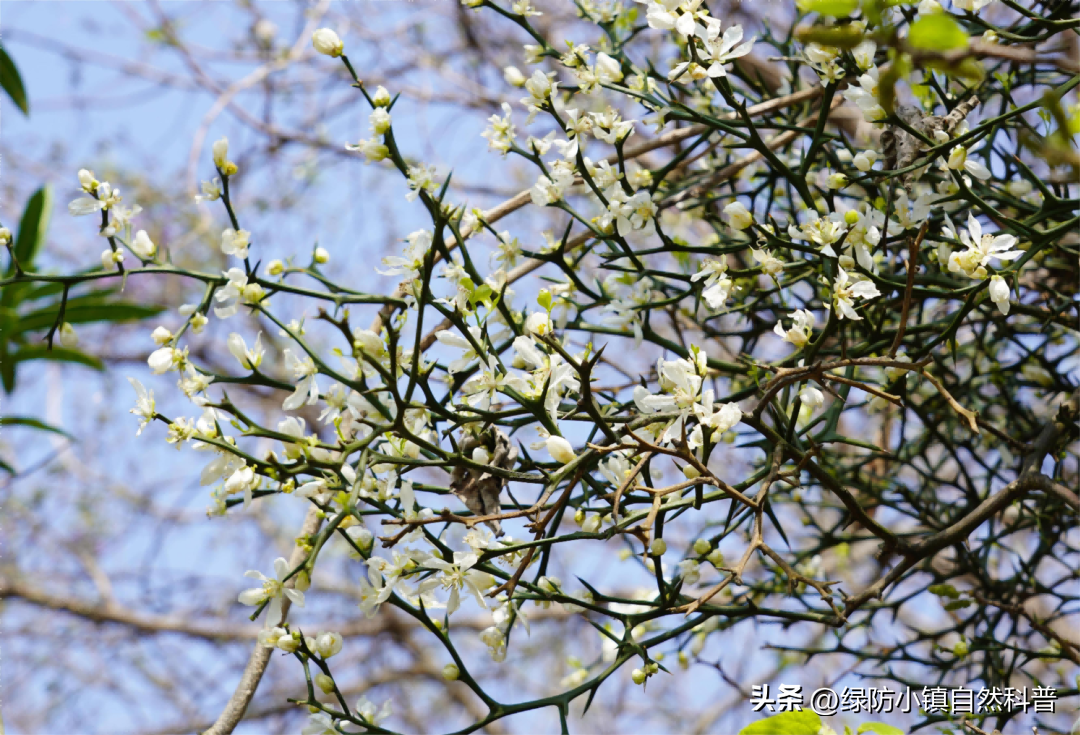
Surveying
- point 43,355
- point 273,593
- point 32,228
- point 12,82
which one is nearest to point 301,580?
point 273,593

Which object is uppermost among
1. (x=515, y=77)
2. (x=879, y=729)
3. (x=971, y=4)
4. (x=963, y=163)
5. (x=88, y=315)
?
(x=88, y=315)

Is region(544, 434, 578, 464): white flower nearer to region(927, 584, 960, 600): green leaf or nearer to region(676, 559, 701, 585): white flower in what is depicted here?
region(676, 559, 701, 585): white flower

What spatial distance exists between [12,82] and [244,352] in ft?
3.55

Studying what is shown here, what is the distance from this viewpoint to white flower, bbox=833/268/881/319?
77 centimetres

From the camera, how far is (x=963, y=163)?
0.84m

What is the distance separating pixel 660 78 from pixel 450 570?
60 centimetres

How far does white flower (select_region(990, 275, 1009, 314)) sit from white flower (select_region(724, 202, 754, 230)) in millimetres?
211

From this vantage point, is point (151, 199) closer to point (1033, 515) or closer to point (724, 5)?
point (724, 5)

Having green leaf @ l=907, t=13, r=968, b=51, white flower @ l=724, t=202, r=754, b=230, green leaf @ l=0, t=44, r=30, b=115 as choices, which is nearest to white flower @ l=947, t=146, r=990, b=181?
white flower @ l=724, t=202, r=754, b=230

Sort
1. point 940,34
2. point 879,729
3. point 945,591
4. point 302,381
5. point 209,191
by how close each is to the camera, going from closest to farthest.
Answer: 1. point 940,34
2. point 879,729
3. point 302,381
4. point 209,191
5. point 945,591

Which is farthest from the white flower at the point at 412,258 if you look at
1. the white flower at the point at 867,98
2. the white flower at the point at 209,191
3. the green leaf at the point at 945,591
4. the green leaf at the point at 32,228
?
the green leaf at the point at 32,228

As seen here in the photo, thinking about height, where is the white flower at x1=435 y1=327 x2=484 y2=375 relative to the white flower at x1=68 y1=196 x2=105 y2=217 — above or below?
below

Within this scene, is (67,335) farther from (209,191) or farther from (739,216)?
(739,216)

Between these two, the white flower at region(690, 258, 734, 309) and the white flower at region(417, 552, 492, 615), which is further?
the white flower at region(690, 258, 734, 309)
